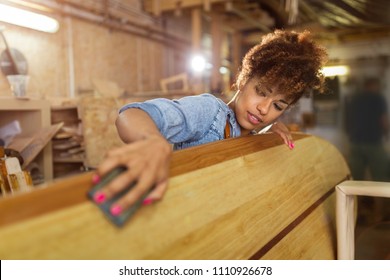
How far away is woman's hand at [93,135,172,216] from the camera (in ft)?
2.33

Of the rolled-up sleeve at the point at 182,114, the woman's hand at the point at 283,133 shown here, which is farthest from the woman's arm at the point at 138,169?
the woman's hand at the point at 283,133

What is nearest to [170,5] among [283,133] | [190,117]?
[283,133]

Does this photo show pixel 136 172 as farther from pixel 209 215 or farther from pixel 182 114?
pixel 182 114

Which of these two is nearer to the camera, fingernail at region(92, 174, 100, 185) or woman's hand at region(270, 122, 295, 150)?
fingernail at region(92, 174, 100, 185)

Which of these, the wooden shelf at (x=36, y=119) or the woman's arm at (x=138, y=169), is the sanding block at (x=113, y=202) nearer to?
the woman's arm at (x=138, y=169)

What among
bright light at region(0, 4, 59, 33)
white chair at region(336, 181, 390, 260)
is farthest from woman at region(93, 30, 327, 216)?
bright light at region(0, 4, 59, 33)

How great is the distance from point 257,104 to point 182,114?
0.54 m

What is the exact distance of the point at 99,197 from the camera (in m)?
0.70

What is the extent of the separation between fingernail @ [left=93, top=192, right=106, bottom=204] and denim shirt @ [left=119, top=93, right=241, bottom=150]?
407 millimetres

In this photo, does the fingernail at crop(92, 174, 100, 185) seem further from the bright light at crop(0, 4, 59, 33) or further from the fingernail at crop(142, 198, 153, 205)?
the bright light at crop(0, 4, 59, 33)

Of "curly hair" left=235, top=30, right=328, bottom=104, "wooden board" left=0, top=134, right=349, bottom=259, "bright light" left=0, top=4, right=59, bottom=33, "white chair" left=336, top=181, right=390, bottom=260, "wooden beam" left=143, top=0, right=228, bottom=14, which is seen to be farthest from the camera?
"wooden beam" left=143, top=0, right=228, bottom=14

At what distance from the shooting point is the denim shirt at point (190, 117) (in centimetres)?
112

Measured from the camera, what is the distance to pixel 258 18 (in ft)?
23.9
